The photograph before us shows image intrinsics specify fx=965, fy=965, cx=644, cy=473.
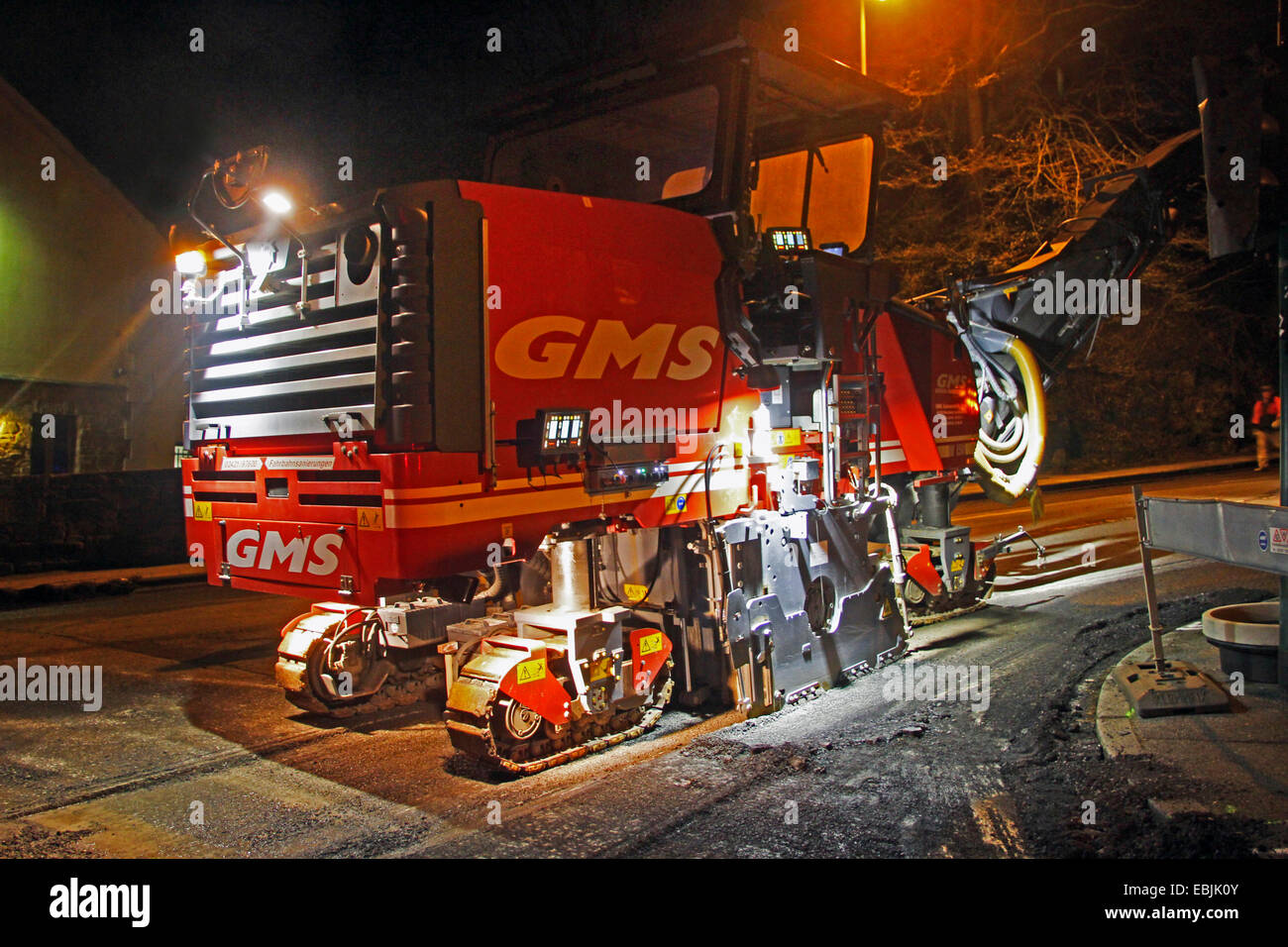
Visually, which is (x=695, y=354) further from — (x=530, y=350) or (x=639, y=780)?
(x=639, y=780)

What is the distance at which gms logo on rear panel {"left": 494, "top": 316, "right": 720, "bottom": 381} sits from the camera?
4.87 metres

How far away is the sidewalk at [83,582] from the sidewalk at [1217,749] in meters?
11.2

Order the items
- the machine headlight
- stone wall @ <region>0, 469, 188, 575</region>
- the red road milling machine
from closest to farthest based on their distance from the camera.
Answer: the red road milling machine, the machine headlight, stone wall @ <region>0, 469, 188, 575</region>

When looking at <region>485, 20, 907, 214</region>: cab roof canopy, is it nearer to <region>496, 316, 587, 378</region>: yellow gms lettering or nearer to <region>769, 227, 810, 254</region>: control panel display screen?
<region>769, 227, 810, 254</region>: control panel display screen

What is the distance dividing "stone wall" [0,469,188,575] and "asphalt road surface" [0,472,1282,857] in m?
7.06

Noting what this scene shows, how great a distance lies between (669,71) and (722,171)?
696 mm

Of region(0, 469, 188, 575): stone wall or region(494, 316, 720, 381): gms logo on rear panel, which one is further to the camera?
region(0, 469, 188, 575): stone wall

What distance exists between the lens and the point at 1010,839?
13.1ft

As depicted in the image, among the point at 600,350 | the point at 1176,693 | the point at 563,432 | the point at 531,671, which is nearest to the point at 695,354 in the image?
the point at 600,350

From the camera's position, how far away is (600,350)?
5.27m

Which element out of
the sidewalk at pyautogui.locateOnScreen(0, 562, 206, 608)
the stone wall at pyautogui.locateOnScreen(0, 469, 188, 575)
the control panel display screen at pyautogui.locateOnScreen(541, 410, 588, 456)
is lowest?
the sidewalk at pyautogui.locateOnScreen(0, 562, 206, 608)

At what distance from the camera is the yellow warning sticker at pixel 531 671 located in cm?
479

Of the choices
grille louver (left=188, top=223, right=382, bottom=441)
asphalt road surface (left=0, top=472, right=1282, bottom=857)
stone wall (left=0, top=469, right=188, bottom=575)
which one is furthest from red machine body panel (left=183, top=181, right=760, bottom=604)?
stone wall (left=0, top=469, right=188, bottom=575)
